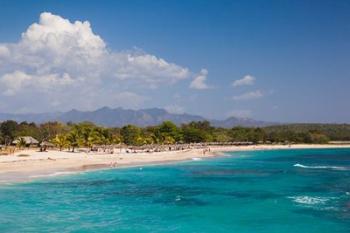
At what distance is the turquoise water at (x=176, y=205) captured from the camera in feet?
103

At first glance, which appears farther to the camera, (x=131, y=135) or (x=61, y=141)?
(x=131, y=135)

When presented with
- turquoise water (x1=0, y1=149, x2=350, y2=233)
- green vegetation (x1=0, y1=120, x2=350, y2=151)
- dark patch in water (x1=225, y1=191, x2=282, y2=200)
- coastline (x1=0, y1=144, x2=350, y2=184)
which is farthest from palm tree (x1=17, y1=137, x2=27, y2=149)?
dark patch in water (x1=225, y1=191, x2=282, y2=200)

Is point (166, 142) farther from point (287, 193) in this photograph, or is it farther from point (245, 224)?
point (245, 224)

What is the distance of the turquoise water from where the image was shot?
103 feet

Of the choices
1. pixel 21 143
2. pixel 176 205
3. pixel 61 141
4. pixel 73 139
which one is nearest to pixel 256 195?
pixel 176 205

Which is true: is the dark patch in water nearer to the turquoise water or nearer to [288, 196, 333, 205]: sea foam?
the turquoise water

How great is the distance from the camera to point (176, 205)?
39312mm

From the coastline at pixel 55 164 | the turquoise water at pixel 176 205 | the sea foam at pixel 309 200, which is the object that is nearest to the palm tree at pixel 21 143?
the coastline at pixel 55 164

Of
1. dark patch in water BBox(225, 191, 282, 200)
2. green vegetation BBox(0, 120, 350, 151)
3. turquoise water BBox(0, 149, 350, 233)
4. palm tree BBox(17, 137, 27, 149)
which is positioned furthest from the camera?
green vegetation BBox(0, 120, 350, 151)

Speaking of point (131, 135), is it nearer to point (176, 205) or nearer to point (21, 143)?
point (21, 143)

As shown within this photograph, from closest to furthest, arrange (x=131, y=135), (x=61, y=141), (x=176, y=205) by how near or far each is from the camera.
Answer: (x=176, y=205) < (x=61, y=141) < (x=131, y=135)

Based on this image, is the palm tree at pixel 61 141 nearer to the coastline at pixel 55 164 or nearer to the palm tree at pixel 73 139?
the palm tree at pixel 73 139

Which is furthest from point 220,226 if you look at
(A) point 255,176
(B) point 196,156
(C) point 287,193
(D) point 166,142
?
(D) point 166,142

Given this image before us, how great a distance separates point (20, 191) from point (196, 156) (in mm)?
70114
